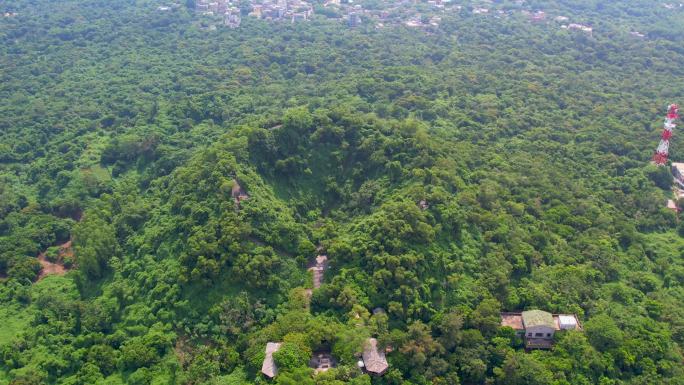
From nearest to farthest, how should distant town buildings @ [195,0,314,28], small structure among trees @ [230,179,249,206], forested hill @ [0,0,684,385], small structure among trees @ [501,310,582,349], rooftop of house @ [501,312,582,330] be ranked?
forested hill @ [0,0,684,385], small structure among trees @ [501,310,582,349], rooftop of house @ [501,312,582,330], small structure among trees @ [230,179,249,206], distant town buildings @ [195,0,314,28]

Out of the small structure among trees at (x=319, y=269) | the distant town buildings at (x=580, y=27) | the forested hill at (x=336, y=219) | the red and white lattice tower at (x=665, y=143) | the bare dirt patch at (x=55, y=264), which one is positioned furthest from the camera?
the distant town buildings at (x=580, y=27)

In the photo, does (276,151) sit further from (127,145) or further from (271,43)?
(271,43)

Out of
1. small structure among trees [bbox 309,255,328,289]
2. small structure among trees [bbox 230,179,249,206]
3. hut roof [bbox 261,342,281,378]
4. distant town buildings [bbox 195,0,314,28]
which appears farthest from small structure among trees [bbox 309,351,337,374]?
distant town buildings [bbox 195,0,314,28]

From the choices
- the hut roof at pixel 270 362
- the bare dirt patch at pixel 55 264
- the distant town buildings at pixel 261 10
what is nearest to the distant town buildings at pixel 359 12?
the distant town buildings at pixel 261 10

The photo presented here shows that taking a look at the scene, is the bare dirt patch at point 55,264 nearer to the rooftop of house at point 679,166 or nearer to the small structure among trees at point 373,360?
the small structure among trees at point 373,360

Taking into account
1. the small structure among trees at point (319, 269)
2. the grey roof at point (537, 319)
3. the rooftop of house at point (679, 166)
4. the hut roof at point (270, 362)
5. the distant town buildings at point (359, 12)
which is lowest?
the small structure among trees at point (319, 269)

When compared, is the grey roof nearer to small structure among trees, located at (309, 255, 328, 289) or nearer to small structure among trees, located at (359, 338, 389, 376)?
small structure among trees, located at (359, 338, 389, 376)

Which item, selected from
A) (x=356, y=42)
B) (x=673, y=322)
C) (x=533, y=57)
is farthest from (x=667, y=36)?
(x=673, y=322)

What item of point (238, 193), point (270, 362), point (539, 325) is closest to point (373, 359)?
point (270, 362)

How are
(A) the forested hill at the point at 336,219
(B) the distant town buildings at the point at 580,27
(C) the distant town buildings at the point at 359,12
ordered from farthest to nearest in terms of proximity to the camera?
(C) the distant town buildings at the point at 359,12 < (B) the distant town buildings at the point at 580,27 < (A) the forested hill at the point at 336,219
